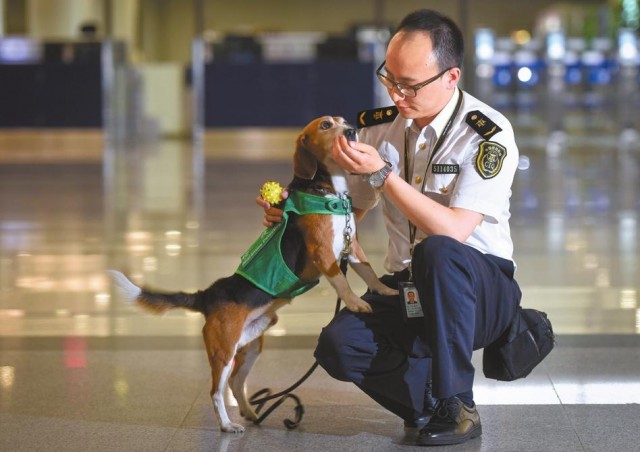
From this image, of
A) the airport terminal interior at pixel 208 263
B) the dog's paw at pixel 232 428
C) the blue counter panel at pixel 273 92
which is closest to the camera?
the dog's paw at pixel 232 428

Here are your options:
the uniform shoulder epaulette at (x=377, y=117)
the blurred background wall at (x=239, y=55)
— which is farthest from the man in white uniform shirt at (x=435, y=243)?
the blurred background wall at (x=239, y=55)

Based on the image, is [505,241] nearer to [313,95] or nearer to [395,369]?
[395,369]

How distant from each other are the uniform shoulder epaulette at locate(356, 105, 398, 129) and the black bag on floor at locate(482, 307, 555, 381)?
72cm

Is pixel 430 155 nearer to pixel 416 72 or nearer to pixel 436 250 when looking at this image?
pixel 416 72

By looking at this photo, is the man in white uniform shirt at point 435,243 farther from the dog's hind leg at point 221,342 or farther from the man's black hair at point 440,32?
the dog's hind leg at point 221,342

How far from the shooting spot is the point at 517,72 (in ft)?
66.8

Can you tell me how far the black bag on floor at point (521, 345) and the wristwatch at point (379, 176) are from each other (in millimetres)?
604

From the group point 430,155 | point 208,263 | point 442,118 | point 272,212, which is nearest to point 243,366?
point 272,212

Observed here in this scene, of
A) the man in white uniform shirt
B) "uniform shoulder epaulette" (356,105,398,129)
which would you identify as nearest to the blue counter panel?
"uniform shoulder epaulette" (356,105,398,129)

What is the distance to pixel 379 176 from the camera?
285 cm

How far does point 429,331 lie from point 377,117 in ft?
2.61

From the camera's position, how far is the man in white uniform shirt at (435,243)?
9.36ft

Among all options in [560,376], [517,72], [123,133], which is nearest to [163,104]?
[123,133]

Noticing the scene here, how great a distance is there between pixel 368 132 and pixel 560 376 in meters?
1.17
